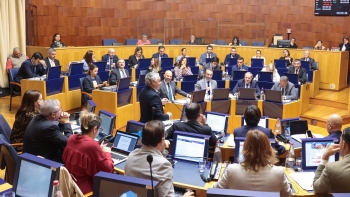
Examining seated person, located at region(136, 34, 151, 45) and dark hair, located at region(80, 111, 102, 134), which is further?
seated person, located at region(136, 34, 151, 45)

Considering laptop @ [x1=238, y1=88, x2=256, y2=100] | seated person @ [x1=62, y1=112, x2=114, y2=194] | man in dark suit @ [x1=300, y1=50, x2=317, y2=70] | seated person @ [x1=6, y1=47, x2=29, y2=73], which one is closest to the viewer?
seated person @ [x1=62, y1=112, x2=114, y2=194]

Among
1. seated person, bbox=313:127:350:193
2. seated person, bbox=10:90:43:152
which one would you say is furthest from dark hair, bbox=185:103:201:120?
seated person, bbox=10:90:43:152

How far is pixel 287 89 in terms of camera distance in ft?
27.2

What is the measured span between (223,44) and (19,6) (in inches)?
278

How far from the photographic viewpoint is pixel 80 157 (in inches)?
139

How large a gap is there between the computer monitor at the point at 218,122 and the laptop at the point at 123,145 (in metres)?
1.37

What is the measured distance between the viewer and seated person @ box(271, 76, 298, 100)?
8.15m

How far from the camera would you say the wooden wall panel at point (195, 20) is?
44.7 ft

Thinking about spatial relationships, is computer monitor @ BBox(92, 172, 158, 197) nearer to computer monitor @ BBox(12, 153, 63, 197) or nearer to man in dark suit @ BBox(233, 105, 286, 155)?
computer monitor @ BBox(12, 153, 63, 197)

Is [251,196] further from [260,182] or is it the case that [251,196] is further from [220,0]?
[220,0]

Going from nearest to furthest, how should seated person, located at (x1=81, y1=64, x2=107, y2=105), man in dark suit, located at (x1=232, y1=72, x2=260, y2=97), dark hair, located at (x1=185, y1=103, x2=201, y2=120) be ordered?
dark hair, located at (x1=185, y1=103, x2=201, y2=120)
seated person, located at (x1=81, y1=64, x2=107, y2=105)
man in dark suit, located at (x1=232, y1=72, x2=260, y2=97)

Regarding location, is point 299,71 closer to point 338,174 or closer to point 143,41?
point 143,41

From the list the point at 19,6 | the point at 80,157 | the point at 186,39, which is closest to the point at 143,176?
the point at 80,157

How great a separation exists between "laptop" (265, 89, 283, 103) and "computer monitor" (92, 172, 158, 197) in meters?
5.53
